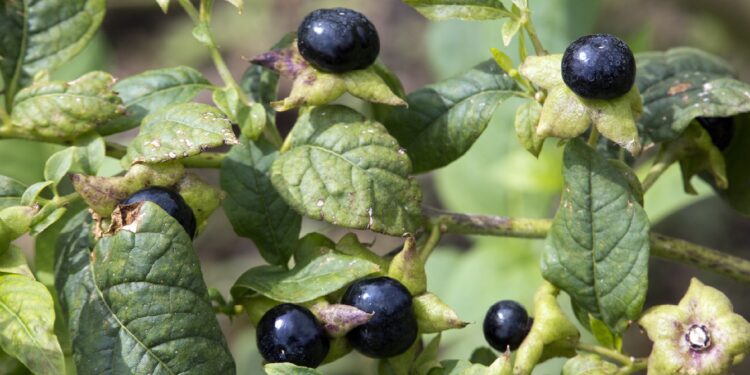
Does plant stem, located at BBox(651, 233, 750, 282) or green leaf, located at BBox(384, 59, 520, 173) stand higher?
green leaf, located at BBox(384, 59, 520, 173)

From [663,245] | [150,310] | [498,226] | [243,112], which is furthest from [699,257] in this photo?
[150,310]

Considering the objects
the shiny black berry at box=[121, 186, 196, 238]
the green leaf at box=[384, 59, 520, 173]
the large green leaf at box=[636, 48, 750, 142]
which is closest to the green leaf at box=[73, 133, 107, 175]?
the shiny black berry at box=[121, 186, 196, 238]

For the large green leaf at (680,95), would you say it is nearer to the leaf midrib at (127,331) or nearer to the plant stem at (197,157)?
the plant stem at (197,157)

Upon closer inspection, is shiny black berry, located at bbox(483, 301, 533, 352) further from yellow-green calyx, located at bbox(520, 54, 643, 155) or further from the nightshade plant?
yellow-green calyx, located at bbox(520, 54, 643, 155)

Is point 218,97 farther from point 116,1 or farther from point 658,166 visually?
point 116,1

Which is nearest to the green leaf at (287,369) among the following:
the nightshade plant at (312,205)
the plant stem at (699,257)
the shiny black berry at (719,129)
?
the nightshade plant at (312,205)

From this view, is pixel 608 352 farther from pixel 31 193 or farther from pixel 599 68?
pixel 31 193
